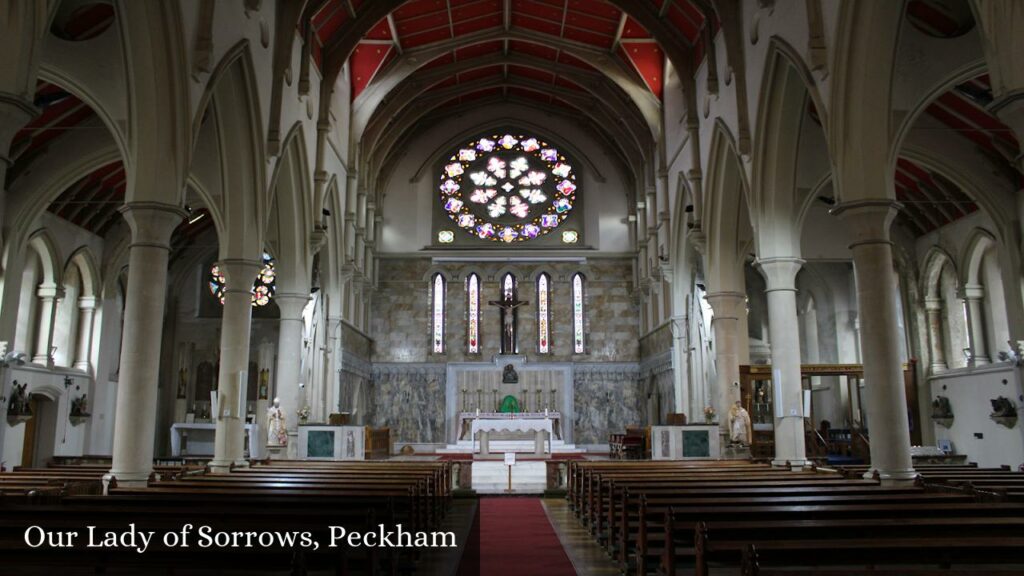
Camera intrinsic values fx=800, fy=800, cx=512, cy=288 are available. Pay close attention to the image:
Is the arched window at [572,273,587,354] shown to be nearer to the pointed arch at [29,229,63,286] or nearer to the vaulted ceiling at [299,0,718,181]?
the vaulted ceiling at [299,0,718,181]

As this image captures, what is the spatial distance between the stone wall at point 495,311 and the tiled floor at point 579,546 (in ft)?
56.7

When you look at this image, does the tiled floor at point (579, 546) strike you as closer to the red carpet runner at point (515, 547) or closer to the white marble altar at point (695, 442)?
the red carpet runner at point (515, 547)

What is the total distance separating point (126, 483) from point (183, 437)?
51.7 feet

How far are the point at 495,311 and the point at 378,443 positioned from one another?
846 cm

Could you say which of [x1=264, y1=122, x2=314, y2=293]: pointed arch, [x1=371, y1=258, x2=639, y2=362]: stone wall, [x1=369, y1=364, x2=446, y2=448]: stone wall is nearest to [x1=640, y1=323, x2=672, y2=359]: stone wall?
[x1=371, y1=258, x2=639, y2=362]: stone wall

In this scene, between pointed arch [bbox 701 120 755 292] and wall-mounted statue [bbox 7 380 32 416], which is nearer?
wall-mounted statue [bbox 7 380 32 416]

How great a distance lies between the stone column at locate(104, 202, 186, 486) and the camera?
11.0 meters

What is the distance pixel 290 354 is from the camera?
19.9m

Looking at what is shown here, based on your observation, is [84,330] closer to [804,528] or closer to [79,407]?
[79,407]

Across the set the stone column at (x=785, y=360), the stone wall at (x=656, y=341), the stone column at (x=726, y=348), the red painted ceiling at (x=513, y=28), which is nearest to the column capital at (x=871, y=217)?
the stone column at (x=785, y=360)

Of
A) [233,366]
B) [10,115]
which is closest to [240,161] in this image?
[233,366]

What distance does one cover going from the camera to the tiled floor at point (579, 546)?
812cm

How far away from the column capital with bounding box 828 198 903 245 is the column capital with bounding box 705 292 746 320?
7.99 m

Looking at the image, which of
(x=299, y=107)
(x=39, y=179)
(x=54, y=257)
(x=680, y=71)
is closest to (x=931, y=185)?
(x=680, y=71)
